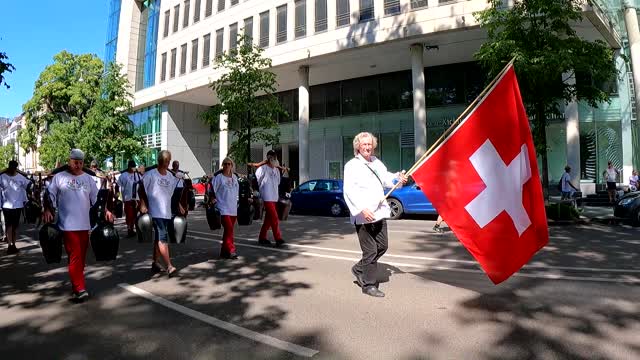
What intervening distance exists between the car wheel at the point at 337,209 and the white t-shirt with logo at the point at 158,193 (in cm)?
1076

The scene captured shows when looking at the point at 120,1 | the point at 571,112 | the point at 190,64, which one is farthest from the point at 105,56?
the point at 571,112

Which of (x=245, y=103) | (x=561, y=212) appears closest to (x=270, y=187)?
(x=561, y=212)

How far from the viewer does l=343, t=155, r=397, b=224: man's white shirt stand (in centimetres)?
514

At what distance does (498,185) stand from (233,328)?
309 cm

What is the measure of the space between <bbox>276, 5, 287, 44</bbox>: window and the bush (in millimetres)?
18238

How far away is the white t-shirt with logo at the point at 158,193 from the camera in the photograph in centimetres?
655

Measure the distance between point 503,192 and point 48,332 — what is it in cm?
471

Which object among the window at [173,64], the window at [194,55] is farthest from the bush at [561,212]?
the window at [173,64]

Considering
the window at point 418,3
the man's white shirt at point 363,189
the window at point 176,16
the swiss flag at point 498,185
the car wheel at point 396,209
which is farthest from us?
the window at point 176,16

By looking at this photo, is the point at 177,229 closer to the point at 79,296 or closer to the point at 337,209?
the point at 79,296

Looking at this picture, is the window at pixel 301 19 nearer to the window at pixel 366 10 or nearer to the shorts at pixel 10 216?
the window at pixel 366 10

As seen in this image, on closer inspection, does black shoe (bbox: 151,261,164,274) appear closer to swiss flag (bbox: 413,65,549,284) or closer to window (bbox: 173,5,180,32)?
swiss flag (bbox: 413,65,549,284)

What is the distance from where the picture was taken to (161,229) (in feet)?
21.5

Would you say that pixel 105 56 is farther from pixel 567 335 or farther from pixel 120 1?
pixel 567 335
